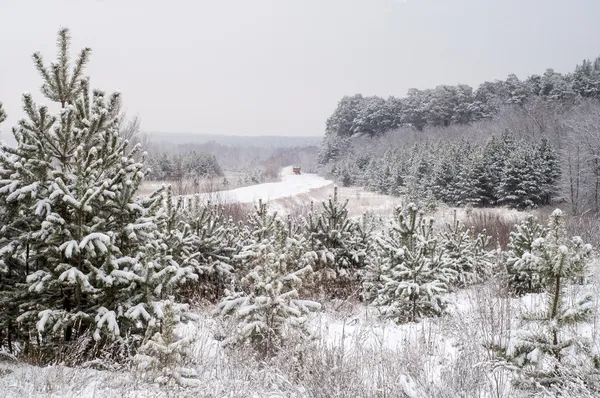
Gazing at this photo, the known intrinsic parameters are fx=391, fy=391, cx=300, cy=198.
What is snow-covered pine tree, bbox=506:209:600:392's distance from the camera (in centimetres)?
385

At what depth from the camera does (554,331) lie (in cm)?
396

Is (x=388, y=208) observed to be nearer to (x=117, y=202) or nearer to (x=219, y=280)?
(x=219, y=280)

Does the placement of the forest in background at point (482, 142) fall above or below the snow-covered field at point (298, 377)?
above

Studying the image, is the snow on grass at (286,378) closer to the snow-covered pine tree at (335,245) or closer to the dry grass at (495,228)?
the snow-covered pine tree at (335,245)

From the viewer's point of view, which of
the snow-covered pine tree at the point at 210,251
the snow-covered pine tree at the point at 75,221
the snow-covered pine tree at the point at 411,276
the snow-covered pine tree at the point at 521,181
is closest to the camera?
the snow-covered pine tree at the point at 75,221

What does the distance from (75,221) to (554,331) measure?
18.5 feet

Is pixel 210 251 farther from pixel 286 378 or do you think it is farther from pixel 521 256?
pixel 521 256

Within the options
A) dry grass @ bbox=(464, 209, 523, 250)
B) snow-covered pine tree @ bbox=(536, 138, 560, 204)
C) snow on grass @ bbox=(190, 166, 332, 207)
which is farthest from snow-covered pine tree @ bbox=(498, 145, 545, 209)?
snow on grass @ bbox=(190, 166, 332, 207)

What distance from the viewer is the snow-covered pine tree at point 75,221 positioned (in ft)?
15.3

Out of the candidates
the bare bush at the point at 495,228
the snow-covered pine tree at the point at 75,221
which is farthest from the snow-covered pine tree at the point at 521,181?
the snow-covered pine tree at the point at 75,221

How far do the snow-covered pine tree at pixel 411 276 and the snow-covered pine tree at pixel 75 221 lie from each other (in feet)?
15.9

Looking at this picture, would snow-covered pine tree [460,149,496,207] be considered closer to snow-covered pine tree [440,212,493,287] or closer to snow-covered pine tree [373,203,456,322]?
snow-covered pine tree [440,212,493,287]

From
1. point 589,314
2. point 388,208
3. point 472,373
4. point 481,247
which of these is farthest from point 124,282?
point 388,208

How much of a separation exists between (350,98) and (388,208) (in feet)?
199
